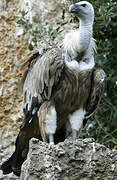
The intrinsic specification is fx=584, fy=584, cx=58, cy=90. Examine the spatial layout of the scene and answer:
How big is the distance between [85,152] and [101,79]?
1392mm

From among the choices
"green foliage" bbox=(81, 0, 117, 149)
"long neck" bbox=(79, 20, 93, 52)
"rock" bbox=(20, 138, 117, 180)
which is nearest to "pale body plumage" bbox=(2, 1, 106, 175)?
"long neck" bbox=(79, 20, 93, 52)

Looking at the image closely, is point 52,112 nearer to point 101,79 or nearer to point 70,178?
point 101,79

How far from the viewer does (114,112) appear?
643cm

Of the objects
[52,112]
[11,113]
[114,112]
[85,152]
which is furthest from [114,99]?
[85,152]

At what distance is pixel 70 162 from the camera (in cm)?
391

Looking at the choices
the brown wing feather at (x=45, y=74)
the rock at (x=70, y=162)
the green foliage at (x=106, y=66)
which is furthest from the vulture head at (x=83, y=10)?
the rock at (x=70, y=162)

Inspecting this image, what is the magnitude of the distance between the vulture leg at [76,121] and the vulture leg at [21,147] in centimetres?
35

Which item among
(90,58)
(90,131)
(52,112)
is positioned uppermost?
(90,58)

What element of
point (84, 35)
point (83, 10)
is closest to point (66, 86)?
point (84, 35)

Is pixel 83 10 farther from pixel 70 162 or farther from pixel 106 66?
pixel 70 162

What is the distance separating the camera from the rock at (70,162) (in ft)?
12.5

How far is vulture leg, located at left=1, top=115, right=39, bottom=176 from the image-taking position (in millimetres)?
5328

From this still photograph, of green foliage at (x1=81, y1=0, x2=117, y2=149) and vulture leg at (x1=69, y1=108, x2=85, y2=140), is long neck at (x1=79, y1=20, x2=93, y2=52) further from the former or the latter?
green foliage at (x1=81, y1=0, x2=117, y2=149)

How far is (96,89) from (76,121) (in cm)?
34
